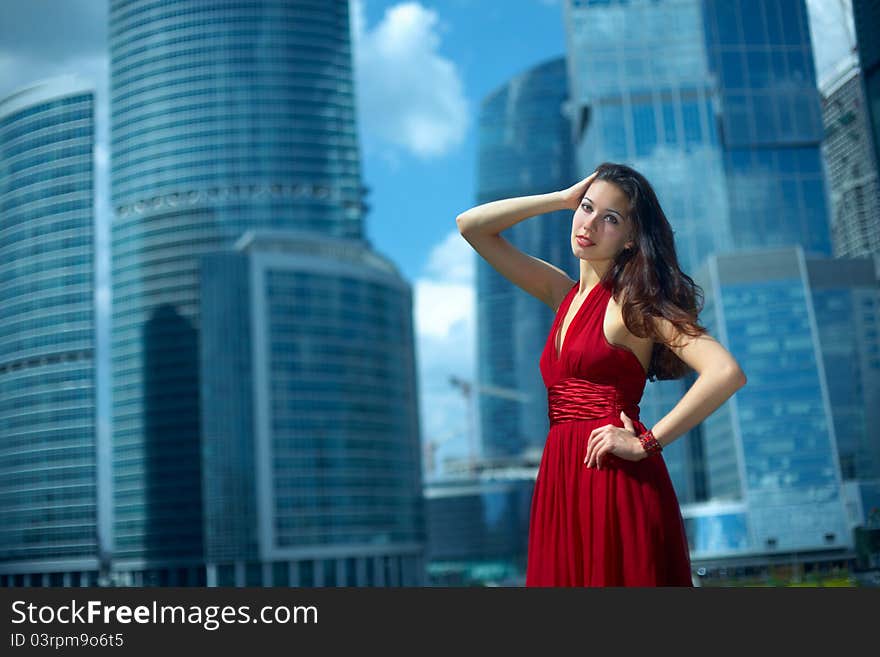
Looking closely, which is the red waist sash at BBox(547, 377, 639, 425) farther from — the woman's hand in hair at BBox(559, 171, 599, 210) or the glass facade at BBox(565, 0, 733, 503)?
the glass facade at BBox(565, 0, 733, 503)

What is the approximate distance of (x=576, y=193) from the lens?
2125 millimetres

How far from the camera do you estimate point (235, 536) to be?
49.4 meters

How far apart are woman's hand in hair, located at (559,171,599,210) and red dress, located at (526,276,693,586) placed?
0.58ft

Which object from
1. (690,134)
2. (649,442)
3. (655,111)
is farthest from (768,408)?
(649,442)

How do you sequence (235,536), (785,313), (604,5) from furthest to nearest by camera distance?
(604,5) → (235,536) → (785,313)

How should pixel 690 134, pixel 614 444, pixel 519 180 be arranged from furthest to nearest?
pixel 519 180, pixel 690 134, pixel 614 444

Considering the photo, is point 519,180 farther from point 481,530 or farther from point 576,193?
point 576,193

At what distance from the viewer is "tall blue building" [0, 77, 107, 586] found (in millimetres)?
58688

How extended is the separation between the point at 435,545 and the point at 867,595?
7978 cm

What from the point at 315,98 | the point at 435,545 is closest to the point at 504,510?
the point at 435,545

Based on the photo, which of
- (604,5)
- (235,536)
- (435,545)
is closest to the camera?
(235,536)

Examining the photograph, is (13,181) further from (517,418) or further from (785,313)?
(517,418)

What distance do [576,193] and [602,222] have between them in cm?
8

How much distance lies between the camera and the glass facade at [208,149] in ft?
206
